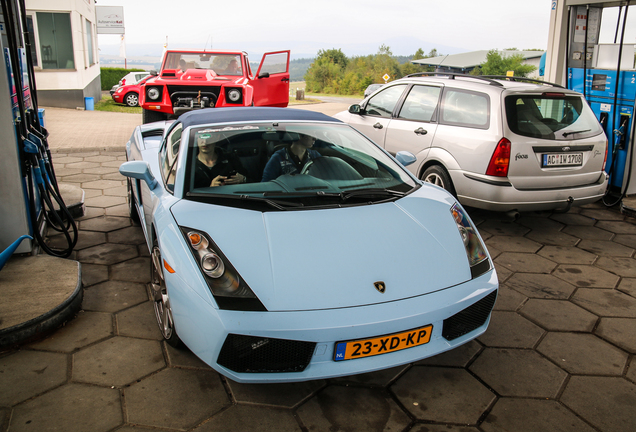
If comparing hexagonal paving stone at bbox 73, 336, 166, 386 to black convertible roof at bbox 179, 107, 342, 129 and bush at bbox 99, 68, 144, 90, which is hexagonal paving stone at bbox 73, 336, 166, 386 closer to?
black convertible roof at bbox 179, 107, 342, 129

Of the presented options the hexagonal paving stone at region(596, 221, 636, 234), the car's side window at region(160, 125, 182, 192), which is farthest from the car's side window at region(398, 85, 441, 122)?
the car's side window at region(160, 125, 182, 192)

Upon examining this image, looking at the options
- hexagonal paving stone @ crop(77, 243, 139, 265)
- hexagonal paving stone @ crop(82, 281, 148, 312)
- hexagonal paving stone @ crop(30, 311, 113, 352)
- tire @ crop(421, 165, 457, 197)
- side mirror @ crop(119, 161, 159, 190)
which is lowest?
hexagonal paving stone @ crop(30, 311, 113, 352)

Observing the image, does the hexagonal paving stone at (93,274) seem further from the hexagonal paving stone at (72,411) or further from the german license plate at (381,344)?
the german license plate at (381,344)

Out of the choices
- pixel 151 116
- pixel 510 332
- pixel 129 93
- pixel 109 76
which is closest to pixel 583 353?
pixel 510 332

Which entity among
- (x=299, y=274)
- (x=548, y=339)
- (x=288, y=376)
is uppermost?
(x=299, y=274)

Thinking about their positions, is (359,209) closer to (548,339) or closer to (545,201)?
(548,339)

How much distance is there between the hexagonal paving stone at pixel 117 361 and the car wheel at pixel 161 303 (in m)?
0.11

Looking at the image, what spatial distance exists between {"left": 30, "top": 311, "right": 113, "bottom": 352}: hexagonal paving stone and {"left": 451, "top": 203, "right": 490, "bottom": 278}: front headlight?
2.15 metres

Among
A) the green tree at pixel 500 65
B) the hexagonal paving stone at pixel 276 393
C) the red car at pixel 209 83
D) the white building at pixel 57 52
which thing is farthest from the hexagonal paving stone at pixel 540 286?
the green tree at pixel 500 65

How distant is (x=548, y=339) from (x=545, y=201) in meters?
2.05

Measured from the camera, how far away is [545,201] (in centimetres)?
459

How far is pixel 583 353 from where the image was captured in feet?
9.15

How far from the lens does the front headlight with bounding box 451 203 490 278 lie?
249 centimetres

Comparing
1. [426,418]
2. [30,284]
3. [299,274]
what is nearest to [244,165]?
[299,274]
